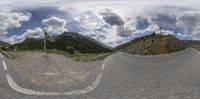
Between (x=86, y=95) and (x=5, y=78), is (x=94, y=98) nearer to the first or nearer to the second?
(x=86, y=95)

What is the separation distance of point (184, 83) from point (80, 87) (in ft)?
10.6

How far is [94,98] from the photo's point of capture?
991 centimetres

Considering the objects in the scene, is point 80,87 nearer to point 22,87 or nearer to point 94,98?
point 22,87

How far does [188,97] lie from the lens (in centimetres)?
982

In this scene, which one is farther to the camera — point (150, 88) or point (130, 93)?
point (150, 88)

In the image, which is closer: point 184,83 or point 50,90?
point 50,90

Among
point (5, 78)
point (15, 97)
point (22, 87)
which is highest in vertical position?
point (15, 97)

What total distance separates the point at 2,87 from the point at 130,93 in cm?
Answer: 372

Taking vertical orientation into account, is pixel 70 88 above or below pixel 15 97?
below

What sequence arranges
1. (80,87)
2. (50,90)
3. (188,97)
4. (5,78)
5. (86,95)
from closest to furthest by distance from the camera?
(188,97) → (86,95) → (50,90) → (80,87) → (5,78)

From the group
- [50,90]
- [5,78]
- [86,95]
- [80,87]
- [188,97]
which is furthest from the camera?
[5,78]

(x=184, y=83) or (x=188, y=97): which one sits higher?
(x=188, y=97)

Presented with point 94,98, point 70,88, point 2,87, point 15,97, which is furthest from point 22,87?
point 94,98

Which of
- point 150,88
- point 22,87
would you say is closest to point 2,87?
point 22,87
